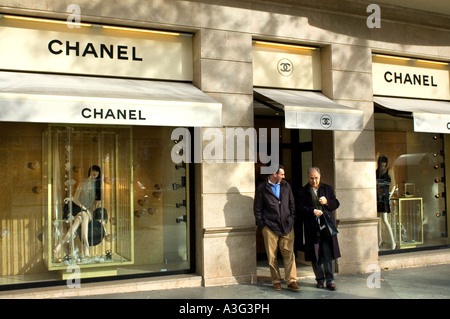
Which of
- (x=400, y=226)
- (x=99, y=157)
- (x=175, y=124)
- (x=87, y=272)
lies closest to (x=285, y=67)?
(x=175, y=124)

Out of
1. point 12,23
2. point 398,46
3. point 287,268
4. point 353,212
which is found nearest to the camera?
point 12,23

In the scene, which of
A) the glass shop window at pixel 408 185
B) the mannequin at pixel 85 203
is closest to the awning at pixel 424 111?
the glass shop window at pixel 408 185

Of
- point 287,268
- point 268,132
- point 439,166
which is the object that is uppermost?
point 268,132

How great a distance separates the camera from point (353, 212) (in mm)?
8391

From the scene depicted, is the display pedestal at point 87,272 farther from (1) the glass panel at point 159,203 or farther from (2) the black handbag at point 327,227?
(2) the black handbag at point 327,227

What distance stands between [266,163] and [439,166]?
3.71m

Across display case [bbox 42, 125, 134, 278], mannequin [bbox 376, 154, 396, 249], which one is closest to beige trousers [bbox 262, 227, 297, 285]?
display case [bbox 42, 125, 134, 278]

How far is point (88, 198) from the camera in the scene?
24.2ft

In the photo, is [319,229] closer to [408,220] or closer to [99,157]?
[408,220]

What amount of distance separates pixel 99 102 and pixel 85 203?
1978 mm

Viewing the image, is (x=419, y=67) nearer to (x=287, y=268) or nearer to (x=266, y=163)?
(x=266, y=163)

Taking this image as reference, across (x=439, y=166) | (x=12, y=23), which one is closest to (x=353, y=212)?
(x=439, y=166)

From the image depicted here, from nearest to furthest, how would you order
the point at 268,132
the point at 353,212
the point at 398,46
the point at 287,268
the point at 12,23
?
the point at 12,23
the point at 287,268
the point at 353,212
the point at 398,46
the point at 268,132

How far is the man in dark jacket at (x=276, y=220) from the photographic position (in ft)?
23.2
